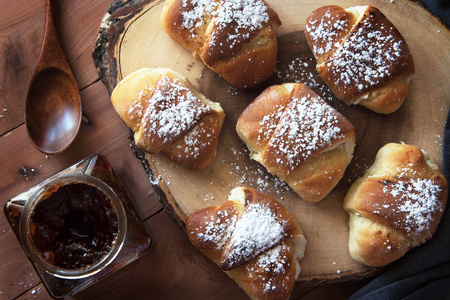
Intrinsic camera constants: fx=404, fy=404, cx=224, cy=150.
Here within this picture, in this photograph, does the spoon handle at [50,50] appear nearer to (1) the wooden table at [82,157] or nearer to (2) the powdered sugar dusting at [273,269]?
(1) the wooden table at [82,157]

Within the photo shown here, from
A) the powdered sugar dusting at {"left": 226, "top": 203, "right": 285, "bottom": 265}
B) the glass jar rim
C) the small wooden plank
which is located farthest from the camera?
the small wooden plank

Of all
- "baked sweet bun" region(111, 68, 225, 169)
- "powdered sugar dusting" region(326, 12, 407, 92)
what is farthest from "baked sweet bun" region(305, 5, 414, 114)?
"baked sweet bun" region(111, 68, 225, 169)

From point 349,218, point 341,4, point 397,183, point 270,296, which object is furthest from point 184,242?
point 341,4

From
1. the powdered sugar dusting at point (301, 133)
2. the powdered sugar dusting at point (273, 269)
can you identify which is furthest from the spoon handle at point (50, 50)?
the powdered sugar dusting at point (273, 269)

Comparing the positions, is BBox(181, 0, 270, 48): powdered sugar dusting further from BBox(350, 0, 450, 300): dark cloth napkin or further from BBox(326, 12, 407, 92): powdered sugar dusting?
BBox(350, 0, 450, 300): dark cloth napkin

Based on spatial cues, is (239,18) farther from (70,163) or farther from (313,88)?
(70,163)

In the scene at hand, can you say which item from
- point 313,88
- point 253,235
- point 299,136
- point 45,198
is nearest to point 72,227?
point 45,198

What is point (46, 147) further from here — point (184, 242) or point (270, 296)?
point (270, 296)
